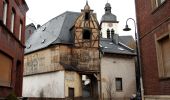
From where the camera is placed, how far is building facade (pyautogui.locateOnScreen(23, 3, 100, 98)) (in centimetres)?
2891

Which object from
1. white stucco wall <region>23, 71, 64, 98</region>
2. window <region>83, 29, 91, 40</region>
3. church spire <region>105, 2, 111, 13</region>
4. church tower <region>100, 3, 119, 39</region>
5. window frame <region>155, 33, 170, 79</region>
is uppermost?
church spire <region>105, 2, 111, 13</region>

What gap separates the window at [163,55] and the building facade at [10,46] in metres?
7.18

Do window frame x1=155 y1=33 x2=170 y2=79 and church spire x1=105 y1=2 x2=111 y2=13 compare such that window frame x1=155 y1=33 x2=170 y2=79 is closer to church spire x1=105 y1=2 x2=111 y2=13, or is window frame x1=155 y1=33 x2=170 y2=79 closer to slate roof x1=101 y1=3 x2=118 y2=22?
slate roof x1=101 y1=3 x2=118 y2=22

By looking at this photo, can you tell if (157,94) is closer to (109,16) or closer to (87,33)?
(87,33)

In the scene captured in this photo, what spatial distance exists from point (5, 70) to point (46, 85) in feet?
56.1

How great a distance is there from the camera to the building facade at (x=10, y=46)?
12848mm

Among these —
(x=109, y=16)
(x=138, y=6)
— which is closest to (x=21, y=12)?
(x=138, y=6)

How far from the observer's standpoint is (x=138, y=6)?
13828mm

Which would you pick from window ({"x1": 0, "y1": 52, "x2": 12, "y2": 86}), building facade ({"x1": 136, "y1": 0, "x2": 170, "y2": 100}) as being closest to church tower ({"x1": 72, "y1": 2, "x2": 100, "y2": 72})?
window ({"x1": 0, "y1": 52, "x2": 12, "y2": 86})

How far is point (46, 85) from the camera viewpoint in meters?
30.4

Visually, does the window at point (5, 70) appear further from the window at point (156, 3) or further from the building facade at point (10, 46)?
the window at point (156, 3)

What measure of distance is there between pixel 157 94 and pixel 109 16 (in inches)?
2338

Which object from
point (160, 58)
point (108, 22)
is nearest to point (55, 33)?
point (160, 58)

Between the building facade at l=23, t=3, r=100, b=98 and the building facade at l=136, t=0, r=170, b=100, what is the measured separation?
16160 millimetres
